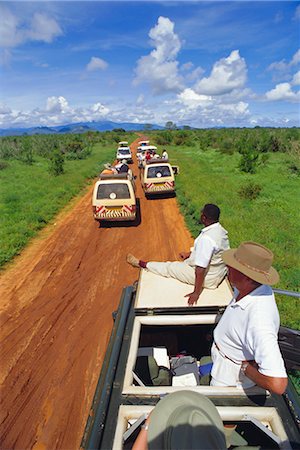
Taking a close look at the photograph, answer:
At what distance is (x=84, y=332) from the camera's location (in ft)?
15.9

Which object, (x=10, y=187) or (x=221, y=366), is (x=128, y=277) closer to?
(x=221, y=366)

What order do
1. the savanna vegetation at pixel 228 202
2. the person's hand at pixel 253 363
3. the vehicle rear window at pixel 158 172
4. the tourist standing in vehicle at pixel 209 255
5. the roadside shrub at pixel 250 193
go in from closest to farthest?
the person's hand at pixel 253 363, the tourist standing in vehicle at pixel 209 255, the savanna vegetation at pixel 228 202, the roadside shrub at pixel 250 193, the vehicle rear window at pixel 158 172

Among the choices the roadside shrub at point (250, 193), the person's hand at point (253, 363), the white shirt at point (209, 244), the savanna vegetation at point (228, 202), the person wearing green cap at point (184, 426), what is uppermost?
the person wearing green cap at point (184, 426)

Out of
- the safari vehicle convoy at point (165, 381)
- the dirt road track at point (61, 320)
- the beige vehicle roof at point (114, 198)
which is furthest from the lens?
the beige vehicle roof at point (114, 198)

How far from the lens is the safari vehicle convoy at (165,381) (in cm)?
189

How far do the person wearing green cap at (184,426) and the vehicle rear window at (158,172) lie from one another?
11.7 metres

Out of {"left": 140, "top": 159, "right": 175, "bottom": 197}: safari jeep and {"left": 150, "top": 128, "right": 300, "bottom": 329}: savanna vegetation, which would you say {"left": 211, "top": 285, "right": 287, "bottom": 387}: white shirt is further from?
{"left": 140, "top": 159, "right": 175, "bottom": 197}: safari jeep

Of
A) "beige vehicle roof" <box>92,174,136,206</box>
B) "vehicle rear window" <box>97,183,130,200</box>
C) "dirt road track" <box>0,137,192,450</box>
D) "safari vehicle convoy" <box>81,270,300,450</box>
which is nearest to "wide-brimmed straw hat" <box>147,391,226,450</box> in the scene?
A: "safari vehicle convoy" <box>81,270,300,450</box>

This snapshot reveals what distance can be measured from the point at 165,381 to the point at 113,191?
23.4ft

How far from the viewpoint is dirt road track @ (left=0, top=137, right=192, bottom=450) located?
138 inches

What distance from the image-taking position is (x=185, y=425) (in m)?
1.21

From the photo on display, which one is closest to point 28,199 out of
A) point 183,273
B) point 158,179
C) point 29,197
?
point 29,197

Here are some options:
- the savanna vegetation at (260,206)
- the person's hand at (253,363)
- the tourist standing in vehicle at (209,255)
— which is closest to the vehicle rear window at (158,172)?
the savanna vegetation at (260,206)

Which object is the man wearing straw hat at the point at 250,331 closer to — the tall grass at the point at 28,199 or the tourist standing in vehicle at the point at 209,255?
the tourist standing in vehicle at the point at 209,255
